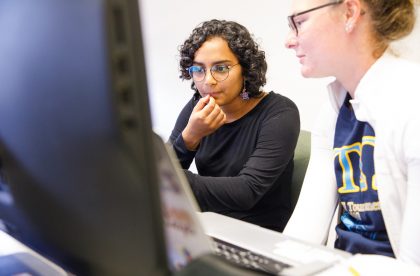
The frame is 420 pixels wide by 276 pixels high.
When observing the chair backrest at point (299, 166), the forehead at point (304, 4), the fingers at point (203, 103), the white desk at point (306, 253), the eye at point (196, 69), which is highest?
the forehead at point (304, 4)

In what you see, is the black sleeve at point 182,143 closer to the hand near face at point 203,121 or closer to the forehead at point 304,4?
the hand near face at point 203,121

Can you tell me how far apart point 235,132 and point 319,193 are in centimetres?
48

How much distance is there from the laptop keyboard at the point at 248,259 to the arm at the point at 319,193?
A: 0.42 m

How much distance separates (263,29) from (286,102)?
711 millimetres

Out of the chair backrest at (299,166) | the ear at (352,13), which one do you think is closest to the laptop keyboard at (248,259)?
the ear at (352,13)

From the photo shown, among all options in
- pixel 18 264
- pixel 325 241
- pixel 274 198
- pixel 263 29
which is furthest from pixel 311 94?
pixel 18 264

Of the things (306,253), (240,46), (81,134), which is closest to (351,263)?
(306,253)

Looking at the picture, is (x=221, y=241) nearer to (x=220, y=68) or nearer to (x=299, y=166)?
(x=299, y=166)

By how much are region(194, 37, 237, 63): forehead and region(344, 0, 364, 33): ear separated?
2.16ft

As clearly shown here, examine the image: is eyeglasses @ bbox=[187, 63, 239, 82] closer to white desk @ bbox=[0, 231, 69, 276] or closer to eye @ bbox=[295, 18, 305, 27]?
eye @ bbox=[295, 18, 305, 27]

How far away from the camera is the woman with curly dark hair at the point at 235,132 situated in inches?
52.6

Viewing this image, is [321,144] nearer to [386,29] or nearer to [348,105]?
[348,105]

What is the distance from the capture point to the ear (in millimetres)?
941

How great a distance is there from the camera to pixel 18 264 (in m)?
0.65
